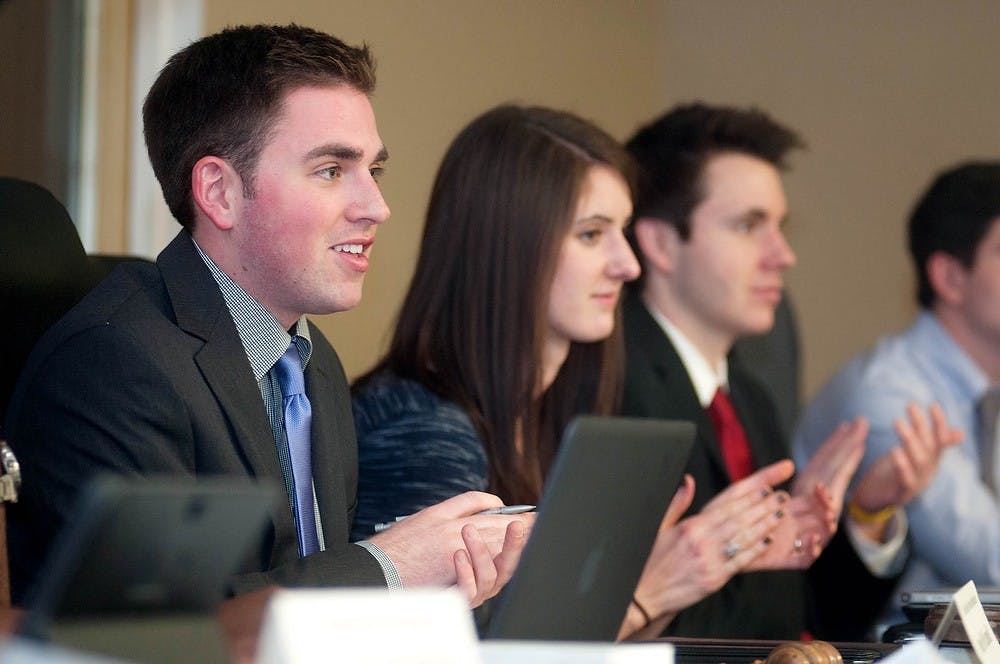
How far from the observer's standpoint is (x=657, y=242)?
10.2 feet

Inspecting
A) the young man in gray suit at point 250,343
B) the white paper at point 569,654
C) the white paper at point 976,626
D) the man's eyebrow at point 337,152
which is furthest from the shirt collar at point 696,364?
the white paper at point 569,654

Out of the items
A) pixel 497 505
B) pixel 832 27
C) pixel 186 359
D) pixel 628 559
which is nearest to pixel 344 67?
pixel 186 359

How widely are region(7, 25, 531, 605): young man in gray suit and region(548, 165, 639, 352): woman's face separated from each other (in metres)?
0.50

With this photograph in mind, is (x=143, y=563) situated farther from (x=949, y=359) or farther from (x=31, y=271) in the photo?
(x=949, y=359)

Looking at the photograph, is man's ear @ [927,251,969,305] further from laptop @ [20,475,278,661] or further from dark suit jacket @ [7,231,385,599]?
laptop @ [20,475,278,661]

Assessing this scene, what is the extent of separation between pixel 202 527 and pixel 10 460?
2.49 ft

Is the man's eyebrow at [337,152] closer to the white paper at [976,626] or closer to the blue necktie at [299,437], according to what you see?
the blue necktie at [299,437]

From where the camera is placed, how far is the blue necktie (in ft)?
5.87

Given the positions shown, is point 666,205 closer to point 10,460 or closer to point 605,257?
point 605,257

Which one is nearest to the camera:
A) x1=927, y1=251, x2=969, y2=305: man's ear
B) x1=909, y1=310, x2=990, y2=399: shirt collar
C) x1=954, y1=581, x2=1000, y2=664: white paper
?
x1=954, y1=581, x2=1000, y2=664: white paper

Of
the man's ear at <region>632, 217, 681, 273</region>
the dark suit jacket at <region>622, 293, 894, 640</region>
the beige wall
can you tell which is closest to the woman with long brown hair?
the dark suit jacket at <region>622, 293, 894, 640</region>

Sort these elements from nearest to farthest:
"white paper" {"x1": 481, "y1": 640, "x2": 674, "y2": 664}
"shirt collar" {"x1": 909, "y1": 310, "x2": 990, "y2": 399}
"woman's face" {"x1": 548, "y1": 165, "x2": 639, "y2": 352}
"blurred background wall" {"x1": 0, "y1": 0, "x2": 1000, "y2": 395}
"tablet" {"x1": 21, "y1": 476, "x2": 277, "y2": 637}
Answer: "tablet" {"x1": 21, "y1": 476, "x2": 277, "y2": 637} < "white paper" {"x1": 481, "y1": 640, "x2": 674, "y2": 664} < "woman's face" {"x1": 548, "y1": 165, "x2": 639, "y2": 352} < "shirt collar" {"x1": 909, "y1": 310, "x2": 990, "y2": 399} < "blurred background wall" {"x1": 0, "y1": 0, "x2": 1000, "y2": 395}

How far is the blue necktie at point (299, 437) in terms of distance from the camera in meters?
1.79

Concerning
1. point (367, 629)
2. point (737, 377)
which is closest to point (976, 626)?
point (367, 629)
